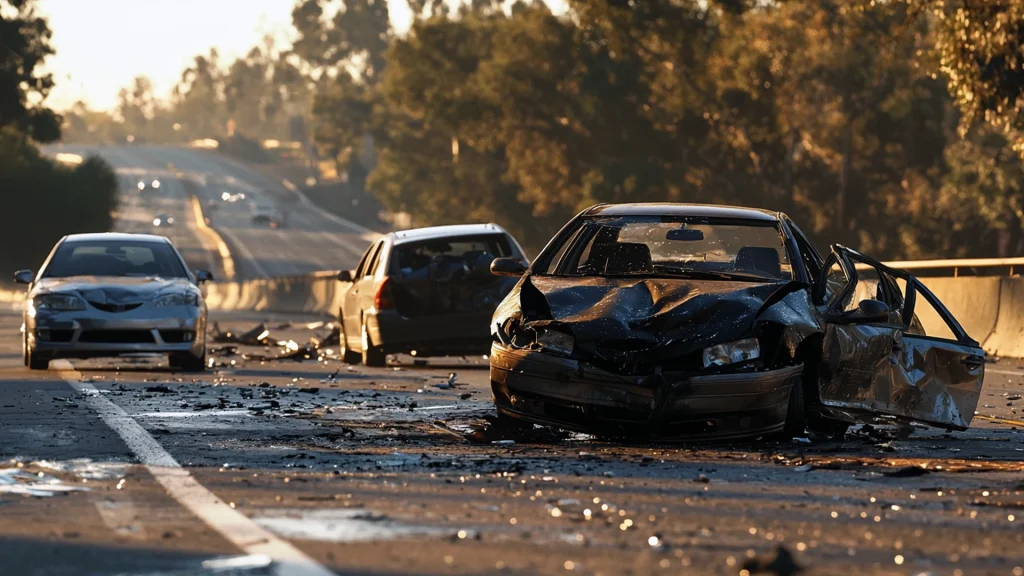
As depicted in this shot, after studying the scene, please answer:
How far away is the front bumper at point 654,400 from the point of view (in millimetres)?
9883

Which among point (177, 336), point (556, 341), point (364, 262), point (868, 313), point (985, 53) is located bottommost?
point (177, 336)

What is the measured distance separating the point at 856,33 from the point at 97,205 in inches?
1680

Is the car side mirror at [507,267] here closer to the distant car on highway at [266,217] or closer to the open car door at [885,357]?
the open car door at [885,357]

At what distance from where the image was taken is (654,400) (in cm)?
987

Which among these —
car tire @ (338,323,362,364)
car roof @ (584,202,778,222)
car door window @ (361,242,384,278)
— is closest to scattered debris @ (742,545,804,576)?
car roof @ (584,202,778,222)

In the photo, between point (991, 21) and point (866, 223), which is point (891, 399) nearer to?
point (991, 21)

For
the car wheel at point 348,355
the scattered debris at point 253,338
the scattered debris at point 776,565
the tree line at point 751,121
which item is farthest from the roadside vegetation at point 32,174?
the scattered debris at point 776,565

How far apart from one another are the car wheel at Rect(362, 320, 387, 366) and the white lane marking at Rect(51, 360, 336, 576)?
24.8 ft

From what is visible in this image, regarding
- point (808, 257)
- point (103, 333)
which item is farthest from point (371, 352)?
point (808, 257)

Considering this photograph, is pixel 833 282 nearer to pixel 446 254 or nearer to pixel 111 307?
pixel 446 254

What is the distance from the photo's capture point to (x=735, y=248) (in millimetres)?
11422

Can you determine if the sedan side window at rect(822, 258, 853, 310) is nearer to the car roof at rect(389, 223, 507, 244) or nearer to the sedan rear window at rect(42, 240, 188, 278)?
the car roof at rect(389, 223, 507, 244)

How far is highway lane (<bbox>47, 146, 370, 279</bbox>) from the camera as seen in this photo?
107125 millimetres

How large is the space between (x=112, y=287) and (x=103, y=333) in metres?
0.53
